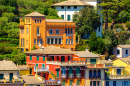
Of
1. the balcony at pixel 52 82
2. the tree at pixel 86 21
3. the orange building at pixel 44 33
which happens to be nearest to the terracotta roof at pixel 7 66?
the balcony at pixel 52 82

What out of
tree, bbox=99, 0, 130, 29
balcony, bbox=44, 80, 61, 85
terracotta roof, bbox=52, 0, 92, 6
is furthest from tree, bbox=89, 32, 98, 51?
balcony, bbox=44, 80, 61, 85

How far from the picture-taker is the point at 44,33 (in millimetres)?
108125

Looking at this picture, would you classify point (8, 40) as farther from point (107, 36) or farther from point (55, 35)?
point (107, 36)

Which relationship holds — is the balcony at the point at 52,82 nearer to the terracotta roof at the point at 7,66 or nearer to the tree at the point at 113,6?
the terracotta roof at the point at 7,66

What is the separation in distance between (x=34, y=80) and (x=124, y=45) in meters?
42.4

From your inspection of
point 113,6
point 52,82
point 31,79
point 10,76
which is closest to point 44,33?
point 113,6

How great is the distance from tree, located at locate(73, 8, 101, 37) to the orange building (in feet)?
24.2

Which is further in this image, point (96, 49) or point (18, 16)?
point (18, 16)

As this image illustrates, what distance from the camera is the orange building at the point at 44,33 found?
10700 cm

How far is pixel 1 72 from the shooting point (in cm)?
7725

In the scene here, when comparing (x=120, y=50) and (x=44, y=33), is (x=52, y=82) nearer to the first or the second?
(x=44, y=33)

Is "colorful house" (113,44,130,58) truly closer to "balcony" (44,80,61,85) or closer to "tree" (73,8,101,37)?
"tree" (73,8,101,37)

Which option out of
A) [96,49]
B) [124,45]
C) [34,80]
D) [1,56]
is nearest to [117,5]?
[124,45]

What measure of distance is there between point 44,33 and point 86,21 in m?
12.7
